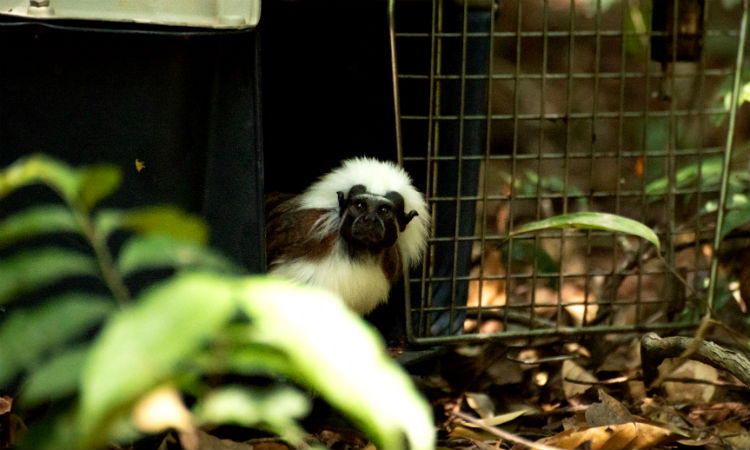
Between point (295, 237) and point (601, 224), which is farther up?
point (601, 224)

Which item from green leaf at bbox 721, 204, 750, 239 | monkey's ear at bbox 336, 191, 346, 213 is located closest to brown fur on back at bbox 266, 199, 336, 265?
monkey's ear at bbox 336, 191, 346, 213

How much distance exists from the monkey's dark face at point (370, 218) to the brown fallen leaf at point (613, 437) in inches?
45.5

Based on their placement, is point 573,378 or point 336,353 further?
point 573,378

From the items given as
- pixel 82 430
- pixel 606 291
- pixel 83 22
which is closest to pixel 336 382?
pixel 82 430

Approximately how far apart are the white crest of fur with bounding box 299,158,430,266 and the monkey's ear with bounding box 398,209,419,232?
75 mm

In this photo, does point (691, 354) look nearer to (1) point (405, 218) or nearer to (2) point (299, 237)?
(1) point (405, 218)

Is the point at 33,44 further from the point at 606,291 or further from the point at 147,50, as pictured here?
the point at 606,291

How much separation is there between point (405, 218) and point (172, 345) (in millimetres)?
2975

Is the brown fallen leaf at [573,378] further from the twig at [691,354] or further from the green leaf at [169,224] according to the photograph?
the green leaf at [169,224]

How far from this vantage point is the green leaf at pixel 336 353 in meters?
1.07

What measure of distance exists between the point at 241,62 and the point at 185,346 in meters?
1.97

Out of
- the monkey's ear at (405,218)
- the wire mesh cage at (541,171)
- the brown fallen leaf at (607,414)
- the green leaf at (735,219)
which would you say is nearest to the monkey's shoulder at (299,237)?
the monkey's ear at (405,218)

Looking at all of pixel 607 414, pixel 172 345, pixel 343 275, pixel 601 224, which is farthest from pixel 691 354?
pixel 172 345

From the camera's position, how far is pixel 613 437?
3.01 meters
